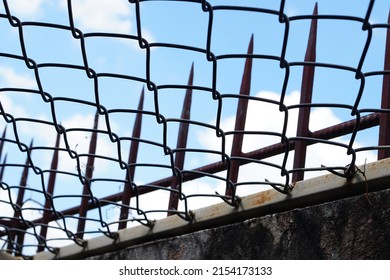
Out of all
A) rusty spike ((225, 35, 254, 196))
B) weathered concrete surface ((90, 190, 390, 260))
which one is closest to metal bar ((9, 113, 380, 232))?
rusty spike ((225, 35, 254, 196))

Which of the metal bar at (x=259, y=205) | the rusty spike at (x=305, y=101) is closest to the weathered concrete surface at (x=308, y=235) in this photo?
the metal bar at (x=259, y=205)

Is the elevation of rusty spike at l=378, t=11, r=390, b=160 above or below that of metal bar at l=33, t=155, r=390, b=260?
above

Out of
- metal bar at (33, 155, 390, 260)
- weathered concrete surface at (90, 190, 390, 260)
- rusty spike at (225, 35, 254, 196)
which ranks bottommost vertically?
weathered concrete surface at (90, 190, 390, 260)

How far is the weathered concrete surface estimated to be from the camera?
1.48 meters

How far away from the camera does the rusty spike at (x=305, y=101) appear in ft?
6.06

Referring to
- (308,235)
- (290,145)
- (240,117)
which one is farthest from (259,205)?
(240,117)

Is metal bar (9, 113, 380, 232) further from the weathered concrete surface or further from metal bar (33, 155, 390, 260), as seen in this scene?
the weathered concrete surface

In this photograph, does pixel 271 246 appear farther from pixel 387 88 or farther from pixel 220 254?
pixel 387 88

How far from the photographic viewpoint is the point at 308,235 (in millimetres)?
1593

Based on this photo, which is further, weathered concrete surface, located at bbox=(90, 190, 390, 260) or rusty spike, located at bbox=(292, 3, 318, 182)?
rusty spike, located at bbox=(292, 3, 318, 182)

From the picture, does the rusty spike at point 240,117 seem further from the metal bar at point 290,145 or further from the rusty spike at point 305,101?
the rusty spike at point 305,101

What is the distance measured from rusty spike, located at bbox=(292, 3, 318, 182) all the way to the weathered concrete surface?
214 millimetres

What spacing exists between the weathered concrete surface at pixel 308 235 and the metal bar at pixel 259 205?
2 cm

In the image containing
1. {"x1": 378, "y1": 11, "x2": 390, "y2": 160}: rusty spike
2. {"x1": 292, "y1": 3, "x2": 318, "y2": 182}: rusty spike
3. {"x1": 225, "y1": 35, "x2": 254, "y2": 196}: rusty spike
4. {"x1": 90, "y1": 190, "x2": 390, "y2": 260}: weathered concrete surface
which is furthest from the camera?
{"x1": 225, "y1": 35, "x2": 254, "y2": 196}: rusty spike
